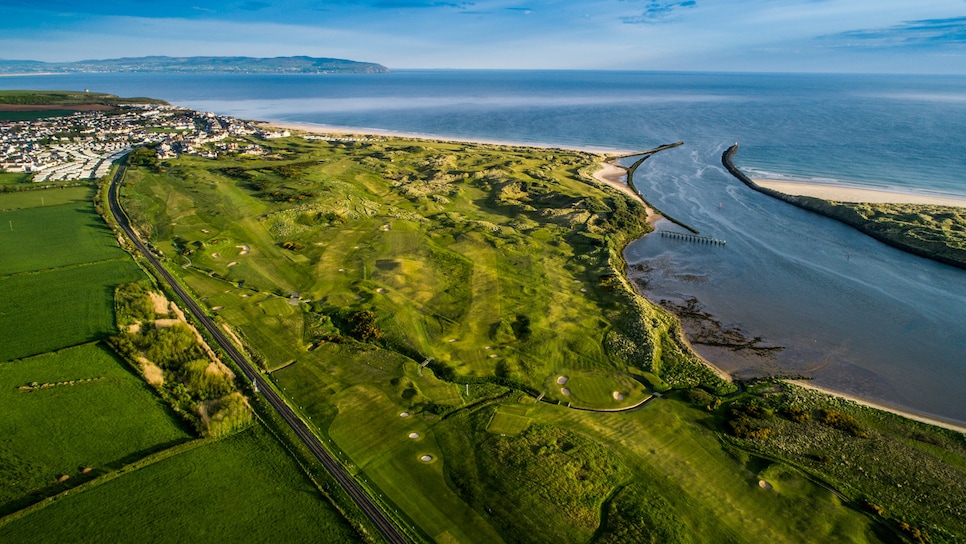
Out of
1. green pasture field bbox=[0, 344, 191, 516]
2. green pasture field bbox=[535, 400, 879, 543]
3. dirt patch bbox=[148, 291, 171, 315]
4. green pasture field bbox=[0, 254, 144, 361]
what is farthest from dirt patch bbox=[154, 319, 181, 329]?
green pasture field bbox=[535, 400, 879, 543]

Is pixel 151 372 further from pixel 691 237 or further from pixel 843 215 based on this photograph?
pixel 843 215

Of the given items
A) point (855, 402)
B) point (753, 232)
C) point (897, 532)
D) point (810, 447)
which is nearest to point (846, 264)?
point (753, 232)

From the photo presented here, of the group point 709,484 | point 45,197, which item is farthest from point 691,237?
point 45,197

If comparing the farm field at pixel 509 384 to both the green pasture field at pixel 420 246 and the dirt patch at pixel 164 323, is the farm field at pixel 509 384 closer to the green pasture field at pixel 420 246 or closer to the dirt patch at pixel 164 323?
the green pasture field at pixel 420 246

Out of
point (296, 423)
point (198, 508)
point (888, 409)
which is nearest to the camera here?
point (198, 508)

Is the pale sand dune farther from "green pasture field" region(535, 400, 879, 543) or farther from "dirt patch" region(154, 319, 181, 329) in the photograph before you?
"dirt patch" region(154, 319, 181, 329)

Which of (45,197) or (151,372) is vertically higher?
(45,197)
